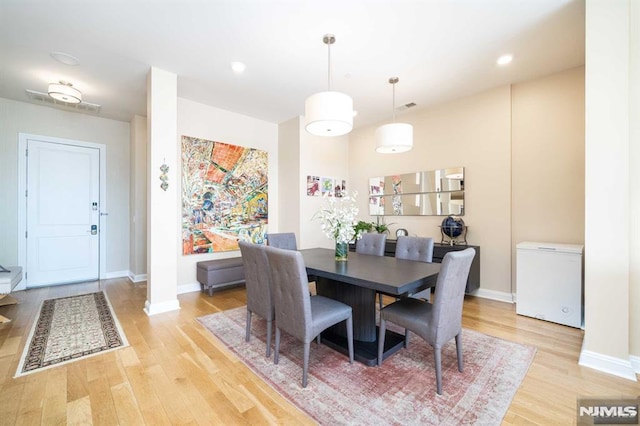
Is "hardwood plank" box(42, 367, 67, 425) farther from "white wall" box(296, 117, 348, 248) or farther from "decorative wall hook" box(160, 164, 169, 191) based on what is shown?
"white wall" box(296, 117, 348, 248)

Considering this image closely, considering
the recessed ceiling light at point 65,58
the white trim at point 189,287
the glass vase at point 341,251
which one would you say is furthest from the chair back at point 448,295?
the recessed ceiling light at point 65,58

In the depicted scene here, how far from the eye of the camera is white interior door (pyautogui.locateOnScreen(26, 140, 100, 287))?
4.39m

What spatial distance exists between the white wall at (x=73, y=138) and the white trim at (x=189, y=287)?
189 cm

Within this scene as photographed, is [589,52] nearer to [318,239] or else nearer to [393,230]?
[393,230]

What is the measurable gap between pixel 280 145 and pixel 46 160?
12.5 ft

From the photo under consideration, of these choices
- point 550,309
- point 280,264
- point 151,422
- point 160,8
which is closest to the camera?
point 151,422

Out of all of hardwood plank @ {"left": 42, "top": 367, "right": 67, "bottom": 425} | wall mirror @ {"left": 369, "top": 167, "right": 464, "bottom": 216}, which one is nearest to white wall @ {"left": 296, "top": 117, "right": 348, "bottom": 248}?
wall mirror @ {"left": 369, "top": 167, "right": 464, "bottom": 216}

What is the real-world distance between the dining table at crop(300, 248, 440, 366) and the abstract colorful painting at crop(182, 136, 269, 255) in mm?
2321

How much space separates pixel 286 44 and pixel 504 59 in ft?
7.99

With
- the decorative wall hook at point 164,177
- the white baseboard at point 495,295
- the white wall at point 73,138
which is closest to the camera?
the decorative wall hook at point 164,177

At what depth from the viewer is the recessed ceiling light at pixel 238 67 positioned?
3.23 m

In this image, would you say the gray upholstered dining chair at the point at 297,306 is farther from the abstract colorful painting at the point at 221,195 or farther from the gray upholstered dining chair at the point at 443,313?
the abstract colorful painting at the point at 221,195

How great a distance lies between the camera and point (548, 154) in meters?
3.46

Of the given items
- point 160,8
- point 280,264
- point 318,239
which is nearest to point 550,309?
point 280,264
